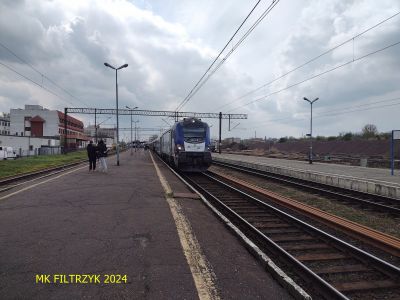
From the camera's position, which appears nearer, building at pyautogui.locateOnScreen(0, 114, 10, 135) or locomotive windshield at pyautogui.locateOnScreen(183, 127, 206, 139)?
locomotive windshield at pyautogui.locateOnScreen(183, 127, 206, 139)

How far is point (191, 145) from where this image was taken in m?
20.8

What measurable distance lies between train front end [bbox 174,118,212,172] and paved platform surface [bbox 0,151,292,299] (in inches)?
445

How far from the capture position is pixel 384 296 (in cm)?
453

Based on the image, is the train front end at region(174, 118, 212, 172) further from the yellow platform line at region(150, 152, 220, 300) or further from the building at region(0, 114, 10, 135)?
the building at region(0, 114, 10, 135)

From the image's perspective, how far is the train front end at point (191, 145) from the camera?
2070 cm

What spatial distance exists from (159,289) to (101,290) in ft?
2.12

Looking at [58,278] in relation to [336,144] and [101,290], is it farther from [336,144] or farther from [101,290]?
[336,144]

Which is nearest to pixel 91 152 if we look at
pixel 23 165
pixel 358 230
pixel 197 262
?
pixel 23 165

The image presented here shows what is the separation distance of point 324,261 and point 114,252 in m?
3.35

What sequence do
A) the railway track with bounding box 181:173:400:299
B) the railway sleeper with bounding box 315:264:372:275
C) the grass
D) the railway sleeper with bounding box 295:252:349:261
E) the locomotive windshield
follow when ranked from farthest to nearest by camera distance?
the locomotive windshield
the grass
the railway sleeper with bounding box 295:252:349:261
the railway sleeper with bounding box 315:264:372:275
the railway track with bounding box 181:173:400:299

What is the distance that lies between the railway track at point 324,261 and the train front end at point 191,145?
1132cm

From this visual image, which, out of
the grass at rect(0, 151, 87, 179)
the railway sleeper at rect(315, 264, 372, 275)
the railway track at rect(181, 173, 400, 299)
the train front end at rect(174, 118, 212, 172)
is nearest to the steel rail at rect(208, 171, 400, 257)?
the railway track at rect(181, 173, 400, 299)

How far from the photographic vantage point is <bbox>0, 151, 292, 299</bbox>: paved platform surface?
4.16 meters

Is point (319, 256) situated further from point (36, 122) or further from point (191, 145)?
point (36, 122)
